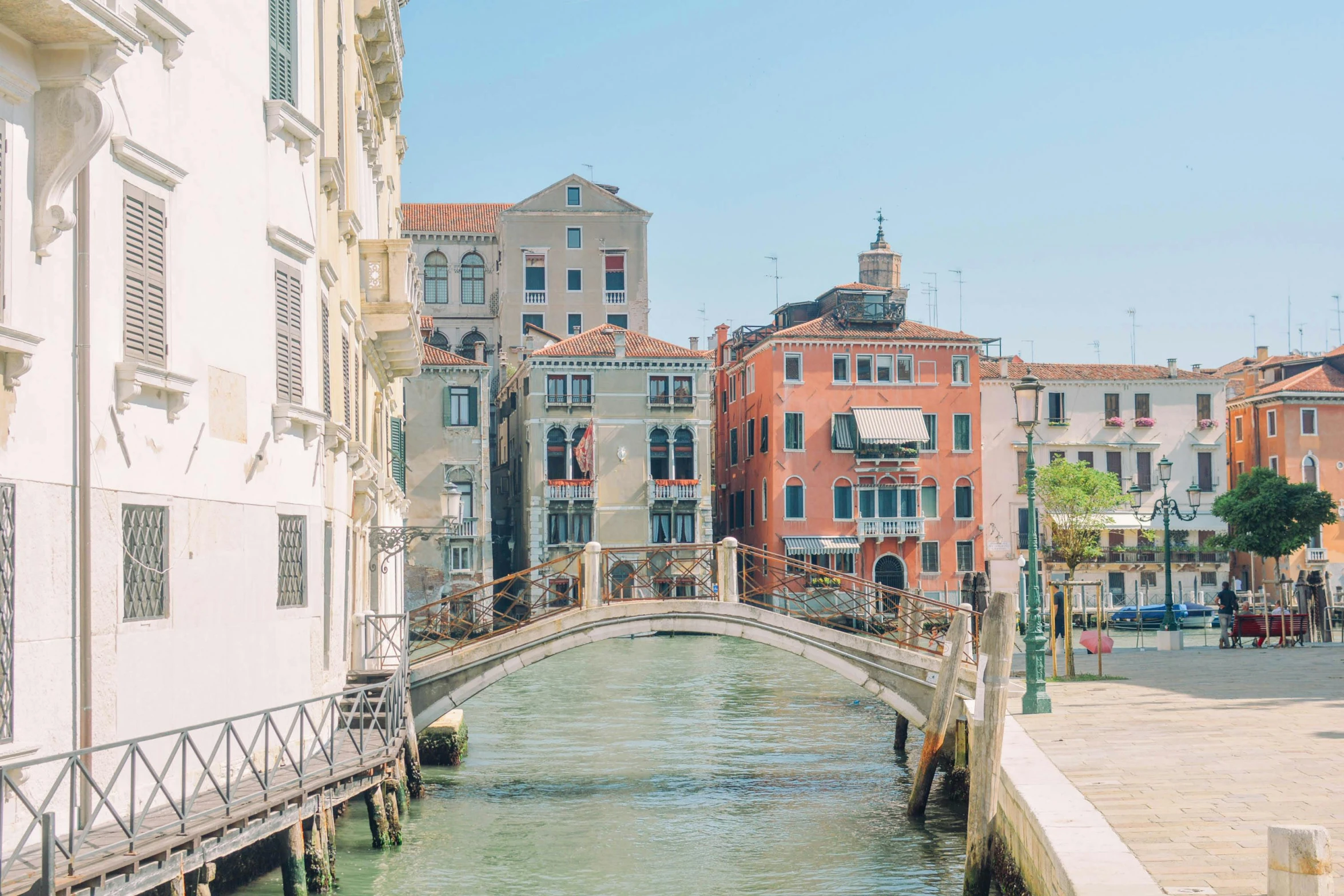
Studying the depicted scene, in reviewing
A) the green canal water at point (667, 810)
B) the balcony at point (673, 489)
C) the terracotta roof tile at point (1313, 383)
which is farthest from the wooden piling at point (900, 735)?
the terracotta roof tile at point (1313, 383)

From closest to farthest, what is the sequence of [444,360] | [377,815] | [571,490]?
[377,815] → [444,360] → [571,490]

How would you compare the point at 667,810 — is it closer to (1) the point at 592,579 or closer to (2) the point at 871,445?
(1) the point at 592,579

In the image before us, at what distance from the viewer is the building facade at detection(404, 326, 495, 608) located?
54656 mm

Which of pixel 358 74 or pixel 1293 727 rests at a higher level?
pixel 358 74

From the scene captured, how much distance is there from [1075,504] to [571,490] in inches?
770

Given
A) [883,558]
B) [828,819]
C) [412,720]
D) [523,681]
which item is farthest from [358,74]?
[883,558]

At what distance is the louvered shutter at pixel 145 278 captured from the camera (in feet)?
36.6

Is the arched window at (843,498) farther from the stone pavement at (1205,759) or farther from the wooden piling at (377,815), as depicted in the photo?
the wooden piling at (377,815)

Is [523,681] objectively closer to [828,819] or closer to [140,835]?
[828,819]

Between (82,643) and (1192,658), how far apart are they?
22263 millimetres

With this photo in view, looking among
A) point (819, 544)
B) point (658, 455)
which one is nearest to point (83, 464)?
point (658, 455)

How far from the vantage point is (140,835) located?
385 inches

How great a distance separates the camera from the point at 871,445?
2250 inches

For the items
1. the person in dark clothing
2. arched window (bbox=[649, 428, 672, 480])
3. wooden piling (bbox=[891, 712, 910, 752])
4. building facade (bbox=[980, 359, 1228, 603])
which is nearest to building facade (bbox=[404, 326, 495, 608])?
arched window (bbox=[649, 428, 672, 480])
